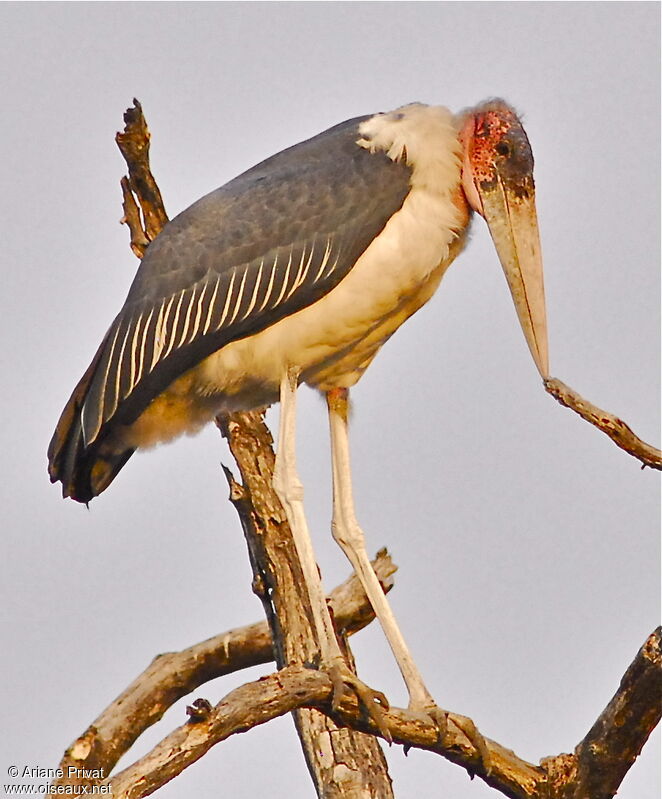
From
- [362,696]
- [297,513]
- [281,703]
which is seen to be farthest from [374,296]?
[281,703]

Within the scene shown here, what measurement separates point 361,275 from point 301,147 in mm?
689

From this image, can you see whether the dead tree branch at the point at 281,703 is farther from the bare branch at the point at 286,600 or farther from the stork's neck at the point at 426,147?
the stork's neck at the point at 426,147

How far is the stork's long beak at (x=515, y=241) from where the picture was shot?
5.95m

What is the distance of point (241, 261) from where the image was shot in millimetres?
6051

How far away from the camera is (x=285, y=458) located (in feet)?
19.9

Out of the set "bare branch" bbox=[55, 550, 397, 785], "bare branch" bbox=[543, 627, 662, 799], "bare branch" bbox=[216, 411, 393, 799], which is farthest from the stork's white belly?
"bare branch" bbox=[543, 627, 662, 799]

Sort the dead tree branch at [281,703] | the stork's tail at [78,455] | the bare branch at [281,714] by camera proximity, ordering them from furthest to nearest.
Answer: the stork's tail at [78,455], the dead tree branch at [281,703], the bare branch at [281,714]

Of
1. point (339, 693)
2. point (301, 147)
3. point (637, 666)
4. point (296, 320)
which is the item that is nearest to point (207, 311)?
point (296, 320)

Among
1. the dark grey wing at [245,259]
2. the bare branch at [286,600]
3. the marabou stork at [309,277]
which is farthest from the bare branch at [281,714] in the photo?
the dark grey wing at [245,259]

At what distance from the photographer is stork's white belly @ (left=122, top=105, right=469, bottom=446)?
5.81 m

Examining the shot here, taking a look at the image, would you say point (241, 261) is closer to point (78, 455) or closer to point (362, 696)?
point (78, 455)

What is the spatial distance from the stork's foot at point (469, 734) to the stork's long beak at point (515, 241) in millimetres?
1523

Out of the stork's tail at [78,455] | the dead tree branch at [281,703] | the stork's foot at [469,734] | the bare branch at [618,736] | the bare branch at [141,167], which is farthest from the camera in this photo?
the bare branch at [141,167]

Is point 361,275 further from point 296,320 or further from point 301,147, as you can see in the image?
point 301,147
